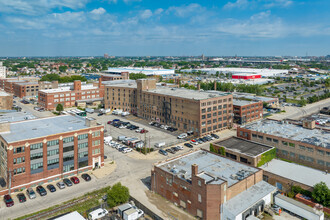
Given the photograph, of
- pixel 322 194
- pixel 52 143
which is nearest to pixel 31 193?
pixel 52 143

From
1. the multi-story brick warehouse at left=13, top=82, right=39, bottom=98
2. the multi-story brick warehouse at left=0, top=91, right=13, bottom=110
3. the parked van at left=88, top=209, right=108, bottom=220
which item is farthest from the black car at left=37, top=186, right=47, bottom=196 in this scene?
the multi-story brick warehouse at left=13, top=82, right=39, bottom=98

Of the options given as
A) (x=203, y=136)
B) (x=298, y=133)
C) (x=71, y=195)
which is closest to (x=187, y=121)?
(x=203, y=136)

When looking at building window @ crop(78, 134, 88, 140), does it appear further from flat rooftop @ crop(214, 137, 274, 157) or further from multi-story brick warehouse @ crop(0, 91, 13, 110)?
multi-story brick warehouse @ crop(0, 91, 13, 110)

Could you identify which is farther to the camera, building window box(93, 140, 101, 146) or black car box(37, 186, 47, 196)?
building window box(93, 140, 101, 146)

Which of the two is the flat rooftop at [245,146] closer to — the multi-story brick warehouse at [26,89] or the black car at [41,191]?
the black car at [41,191]

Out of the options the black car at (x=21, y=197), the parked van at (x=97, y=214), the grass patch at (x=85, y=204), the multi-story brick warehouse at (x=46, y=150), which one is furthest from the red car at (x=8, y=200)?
the parked van at (x=97, y=214)

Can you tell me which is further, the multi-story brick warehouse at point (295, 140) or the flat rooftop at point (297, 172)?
the multi-story brick warehouse at point (295, 140)

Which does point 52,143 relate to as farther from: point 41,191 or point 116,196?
point 116,196

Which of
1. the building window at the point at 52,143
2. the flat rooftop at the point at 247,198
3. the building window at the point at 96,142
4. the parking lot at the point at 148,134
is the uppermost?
the building window at the point at 52,143

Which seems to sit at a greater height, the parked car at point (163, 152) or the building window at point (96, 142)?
the building window at point (96, 142)
